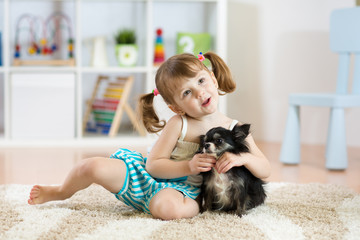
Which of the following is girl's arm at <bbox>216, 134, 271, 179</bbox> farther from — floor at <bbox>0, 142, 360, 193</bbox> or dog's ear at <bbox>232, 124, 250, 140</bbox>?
floor at <bbox>0, 142, 360, 193</bbox>

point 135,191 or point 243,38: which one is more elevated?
point 243,38

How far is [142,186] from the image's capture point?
4.15 ft

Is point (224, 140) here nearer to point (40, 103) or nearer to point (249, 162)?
point (249, 162)

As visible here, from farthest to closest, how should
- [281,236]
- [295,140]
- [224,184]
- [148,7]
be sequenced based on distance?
[148,7] → [295,140] → [224,184] → [281,236]

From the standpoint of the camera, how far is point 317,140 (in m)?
2.78

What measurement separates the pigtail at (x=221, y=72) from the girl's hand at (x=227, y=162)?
26 centimetres

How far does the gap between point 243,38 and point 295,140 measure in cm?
90

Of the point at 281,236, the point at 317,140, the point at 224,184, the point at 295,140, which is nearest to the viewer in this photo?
the point at 281,236

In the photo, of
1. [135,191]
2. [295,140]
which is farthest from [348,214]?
[295,140]

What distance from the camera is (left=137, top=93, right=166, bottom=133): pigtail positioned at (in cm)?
137

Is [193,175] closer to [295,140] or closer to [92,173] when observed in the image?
[92,173]

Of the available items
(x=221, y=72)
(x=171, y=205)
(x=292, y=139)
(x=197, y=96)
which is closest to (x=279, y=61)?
(x=292, y=139)

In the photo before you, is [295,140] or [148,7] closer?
[295,140]

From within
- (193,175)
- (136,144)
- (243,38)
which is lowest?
(136,144)
